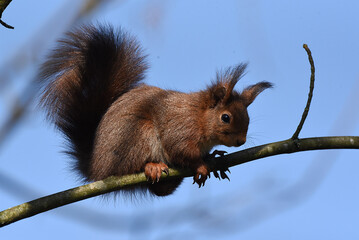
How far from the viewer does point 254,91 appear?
4.18m

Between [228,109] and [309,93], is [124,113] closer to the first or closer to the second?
[228,109]

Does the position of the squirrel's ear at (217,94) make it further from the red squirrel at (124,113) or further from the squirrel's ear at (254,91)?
the squirrel's ear at (254,91)

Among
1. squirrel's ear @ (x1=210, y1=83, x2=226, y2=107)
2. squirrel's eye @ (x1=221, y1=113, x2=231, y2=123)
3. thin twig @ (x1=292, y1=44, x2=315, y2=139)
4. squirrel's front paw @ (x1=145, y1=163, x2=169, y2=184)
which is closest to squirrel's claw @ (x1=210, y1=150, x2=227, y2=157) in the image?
squirrel's eye @ (x1=221, y1=113, x2=231, y2=123)

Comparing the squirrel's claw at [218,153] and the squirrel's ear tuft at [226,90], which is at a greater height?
the squirrel's ear tuft at [226,90]

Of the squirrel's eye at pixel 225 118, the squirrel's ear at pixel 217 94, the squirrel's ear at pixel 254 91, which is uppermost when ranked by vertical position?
the squirrel's ear at pixel 254 91

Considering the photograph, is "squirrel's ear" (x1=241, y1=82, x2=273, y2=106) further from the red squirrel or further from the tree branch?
the tree branch

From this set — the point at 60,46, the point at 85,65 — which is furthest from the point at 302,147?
the point at 60,46

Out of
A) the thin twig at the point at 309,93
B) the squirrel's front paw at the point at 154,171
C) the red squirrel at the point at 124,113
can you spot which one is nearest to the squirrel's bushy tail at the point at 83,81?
the red squirrel at the point at 124,113

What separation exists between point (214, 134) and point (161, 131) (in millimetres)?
426

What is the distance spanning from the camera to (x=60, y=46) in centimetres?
384

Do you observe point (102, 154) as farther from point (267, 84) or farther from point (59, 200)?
point (267, 84)

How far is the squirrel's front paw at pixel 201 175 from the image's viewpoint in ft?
11.6

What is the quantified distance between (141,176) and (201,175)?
450 millimetres

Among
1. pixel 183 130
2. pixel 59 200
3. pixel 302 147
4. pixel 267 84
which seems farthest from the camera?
pixel 267 84
